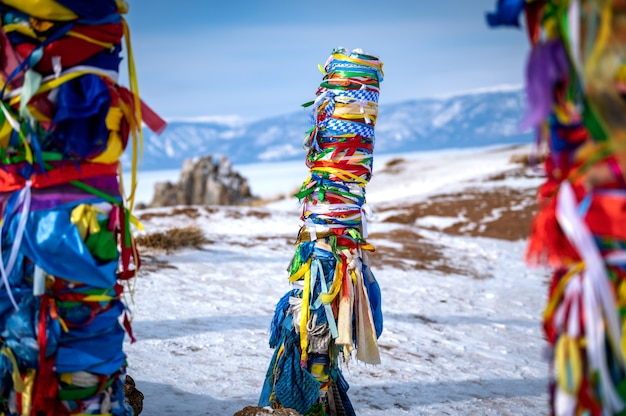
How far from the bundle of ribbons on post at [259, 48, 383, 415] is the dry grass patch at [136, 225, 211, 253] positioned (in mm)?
5973

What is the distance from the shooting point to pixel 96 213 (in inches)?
107

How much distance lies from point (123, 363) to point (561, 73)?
7.16 ft

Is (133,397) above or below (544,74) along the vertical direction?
below

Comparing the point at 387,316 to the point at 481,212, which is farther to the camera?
the point at 481,212

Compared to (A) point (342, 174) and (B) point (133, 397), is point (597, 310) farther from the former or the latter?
(B) point (133, 397)

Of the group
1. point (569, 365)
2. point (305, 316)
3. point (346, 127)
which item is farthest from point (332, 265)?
point (569, 365)

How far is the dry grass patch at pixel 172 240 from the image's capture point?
1019 centimetres

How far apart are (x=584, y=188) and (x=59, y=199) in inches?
78.8

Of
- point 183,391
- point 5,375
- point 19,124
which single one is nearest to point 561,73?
point 19,124

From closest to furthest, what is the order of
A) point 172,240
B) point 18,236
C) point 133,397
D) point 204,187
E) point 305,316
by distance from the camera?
point 18,236 → point 133,397 → point 305,316 → point 172,240 → point 204,187

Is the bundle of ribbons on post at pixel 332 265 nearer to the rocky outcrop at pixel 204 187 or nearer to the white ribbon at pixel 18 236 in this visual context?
the white ribbon at pixel 18 236

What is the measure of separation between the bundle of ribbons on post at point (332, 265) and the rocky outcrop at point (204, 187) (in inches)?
873

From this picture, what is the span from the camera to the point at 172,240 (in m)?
10.3

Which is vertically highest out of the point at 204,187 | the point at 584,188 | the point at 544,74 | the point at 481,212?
the point at 544,74
